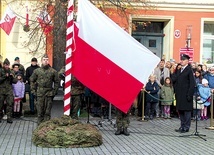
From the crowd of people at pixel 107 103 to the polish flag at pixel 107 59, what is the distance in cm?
109

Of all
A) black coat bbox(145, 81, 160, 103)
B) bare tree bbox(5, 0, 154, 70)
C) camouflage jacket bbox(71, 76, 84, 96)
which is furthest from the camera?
bare tree bbox(5, 0, 154, 70)

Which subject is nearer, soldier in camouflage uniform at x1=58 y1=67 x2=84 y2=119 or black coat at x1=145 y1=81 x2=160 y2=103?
soldier in camouflage uniform at x1=58 y1=67 x2=84 y2=119

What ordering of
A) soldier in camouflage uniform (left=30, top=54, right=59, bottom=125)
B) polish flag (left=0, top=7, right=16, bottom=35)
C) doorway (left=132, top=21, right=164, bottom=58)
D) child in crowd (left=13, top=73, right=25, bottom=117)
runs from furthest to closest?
doorway (left=132, top=21, right=164, bottom=58)
polish flag (left=0, top=7, right=16, bottom=35)
child in crowd (left=13, top=73, right=25, bottom=117)
soldier in camouflage uniform (left=30, top=54, right=59, bottom=125)

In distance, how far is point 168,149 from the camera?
9547 mm

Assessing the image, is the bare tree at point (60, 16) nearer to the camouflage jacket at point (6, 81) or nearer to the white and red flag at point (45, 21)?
the white and red flag at point (45, 21)

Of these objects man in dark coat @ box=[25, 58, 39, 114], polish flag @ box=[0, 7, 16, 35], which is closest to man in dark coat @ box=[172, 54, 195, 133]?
man in dark coat @ box=[25, 58, 39, 114]

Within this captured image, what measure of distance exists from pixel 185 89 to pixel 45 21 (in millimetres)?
6561

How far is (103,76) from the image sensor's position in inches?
400

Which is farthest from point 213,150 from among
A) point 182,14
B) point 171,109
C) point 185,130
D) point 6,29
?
point 182,14

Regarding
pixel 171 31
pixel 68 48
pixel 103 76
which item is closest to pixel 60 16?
pixel 68 48

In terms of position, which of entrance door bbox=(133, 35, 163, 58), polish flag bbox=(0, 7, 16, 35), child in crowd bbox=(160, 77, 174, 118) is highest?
polish flag bbox=(0, 7, 16, 35)

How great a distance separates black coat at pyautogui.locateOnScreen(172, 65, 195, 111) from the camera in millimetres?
11906

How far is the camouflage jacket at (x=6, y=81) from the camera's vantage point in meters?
13.1

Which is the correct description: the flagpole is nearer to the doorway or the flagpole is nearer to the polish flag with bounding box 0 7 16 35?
the polish flag with bounding box 0 7 16 35
